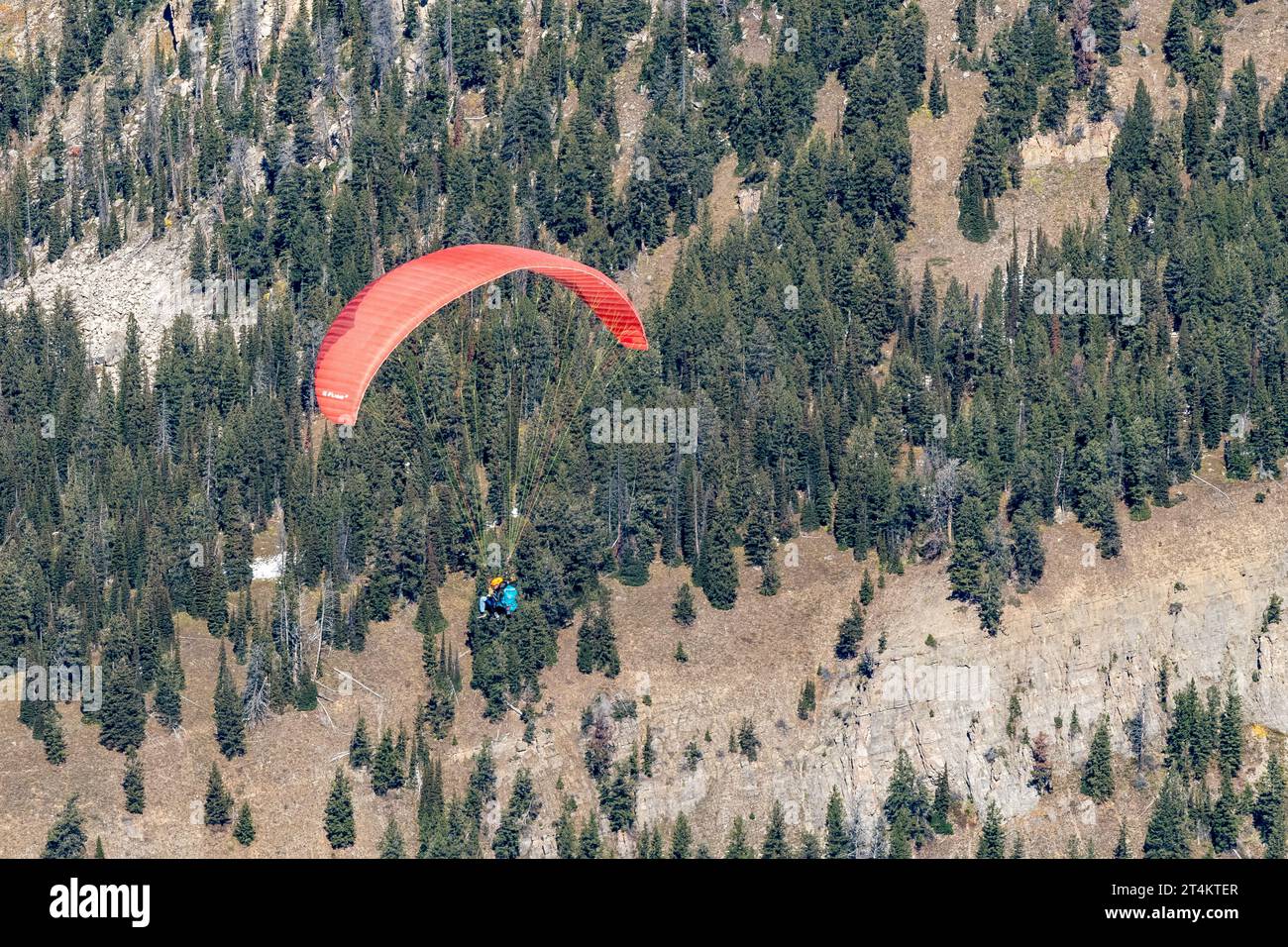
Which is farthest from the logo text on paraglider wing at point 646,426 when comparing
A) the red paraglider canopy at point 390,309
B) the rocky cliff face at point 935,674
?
the red paraglider canopy at point 390,309

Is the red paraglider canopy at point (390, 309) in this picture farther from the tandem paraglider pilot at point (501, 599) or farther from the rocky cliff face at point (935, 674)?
the rocky cliff face at point (935, 674)

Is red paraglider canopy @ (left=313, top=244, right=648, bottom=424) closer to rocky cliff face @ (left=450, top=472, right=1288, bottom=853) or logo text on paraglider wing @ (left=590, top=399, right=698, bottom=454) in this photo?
rocky cliff face @ (left=450, top=472, right=1288, bottom=853)

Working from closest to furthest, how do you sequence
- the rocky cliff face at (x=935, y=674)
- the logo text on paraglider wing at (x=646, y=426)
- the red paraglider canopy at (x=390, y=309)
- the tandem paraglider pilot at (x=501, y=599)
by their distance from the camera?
1. the red paraglider canopy at (x=390, y=309)
2. the tandem paraglider pilot at (x=501, y=599)
3. the rocky cliff face at (x=935, y=674)
4. the logo text on paraglider wing at (x=646, y=426)

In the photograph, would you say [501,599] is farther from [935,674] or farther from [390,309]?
[935,674]

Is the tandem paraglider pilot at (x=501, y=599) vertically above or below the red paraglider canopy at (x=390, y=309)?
below

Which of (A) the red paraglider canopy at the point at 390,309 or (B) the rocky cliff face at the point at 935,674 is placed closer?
(A) the red paraglider canopy at the point at 390,309

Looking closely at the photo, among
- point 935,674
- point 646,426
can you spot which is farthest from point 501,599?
point 646,426
